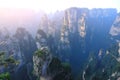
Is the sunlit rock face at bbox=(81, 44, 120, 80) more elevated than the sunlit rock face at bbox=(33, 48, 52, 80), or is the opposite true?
the sunlit rock face at bbox=(33, 48, 52, 80)

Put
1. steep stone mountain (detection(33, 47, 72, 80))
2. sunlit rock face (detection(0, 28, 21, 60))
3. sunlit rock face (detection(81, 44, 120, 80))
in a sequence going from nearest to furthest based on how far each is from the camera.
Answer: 1. steep stone mountain (detection(33, 47, 72, 80))
2. sunlit rock face (detection(81, 44, 120, 80))
3. sunlit rock face (detection(0, 28, 21, 60))

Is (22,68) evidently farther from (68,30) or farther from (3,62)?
(3,62)

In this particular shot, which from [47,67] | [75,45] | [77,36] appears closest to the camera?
[47,67]

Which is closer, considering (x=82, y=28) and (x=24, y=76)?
(x=24, y=76)

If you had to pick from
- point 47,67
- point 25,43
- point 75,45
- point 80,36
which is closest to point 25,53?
point 25,43

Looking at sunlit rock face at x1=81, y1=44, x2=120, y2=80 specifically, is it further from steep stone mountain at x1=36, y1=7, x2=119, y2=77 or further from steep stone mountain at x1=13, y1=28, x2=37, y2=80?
steep stone mountain at x1=13, y1=28, x2=37, y2=80

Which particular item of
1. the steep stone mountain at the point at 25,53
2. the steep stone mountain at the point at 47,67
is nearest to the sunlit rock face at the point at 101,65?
the steep stone mountain at the point at 25,53

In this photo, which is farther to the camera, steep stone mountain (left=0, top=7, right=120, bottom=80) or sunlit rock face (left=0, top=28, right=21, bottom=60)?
sunlit rock face (left=0, top=28, right=21, bottom=60)

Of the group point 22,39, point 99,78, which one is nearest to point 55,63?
point 99,78

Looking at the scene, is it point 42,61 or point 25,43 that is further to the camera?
point 25,43

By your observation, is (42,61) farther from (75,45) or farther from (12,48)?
(75,45)

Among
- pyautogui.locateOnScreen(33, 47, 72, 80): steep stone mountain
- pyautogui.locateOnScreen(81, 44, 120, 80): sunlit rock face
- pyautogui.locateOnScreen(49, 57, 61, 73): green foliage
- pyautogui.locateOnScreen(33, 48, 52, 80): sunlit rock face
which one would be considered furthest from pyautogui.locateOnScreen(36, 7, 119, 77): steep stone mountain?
pyautogui.locateOnScreen(33, 48, 52, 80): sunlit rock face
